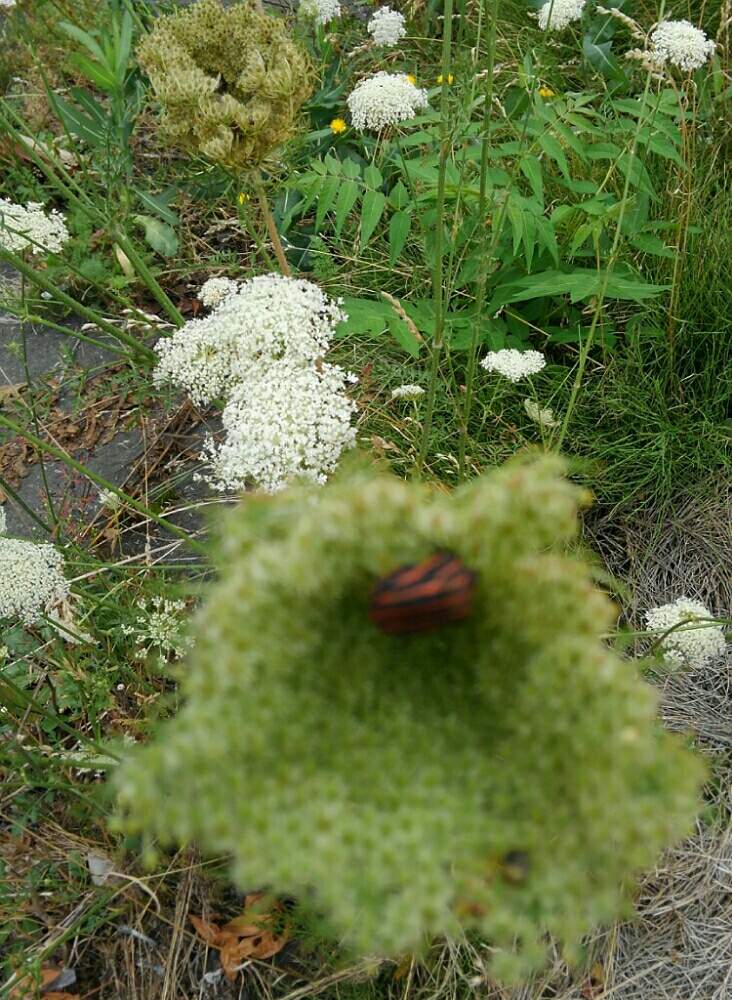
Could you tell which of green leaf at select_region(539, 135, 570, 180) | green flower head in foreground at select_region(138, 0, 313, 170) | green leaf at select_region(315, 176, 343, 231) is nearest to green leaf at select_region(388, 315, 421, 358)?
green leaf at select_region(315, 176, 343, 231)

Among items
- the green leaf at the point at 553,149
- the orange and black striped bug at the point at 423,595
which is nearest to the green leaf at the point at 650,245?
the green leaf at the point at 553,149

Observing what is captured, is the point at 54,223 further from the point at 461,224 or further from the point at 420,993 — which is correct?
the point at 420,993

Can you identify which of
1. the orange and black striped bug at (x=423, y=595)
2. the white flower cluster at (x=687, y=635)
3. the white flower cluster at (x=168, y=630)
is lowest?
the white flower cluster at (x=168, y=630)

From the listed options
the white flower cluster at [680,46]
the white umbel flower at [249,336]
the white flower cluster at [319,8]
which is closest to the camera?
the white umbel flower at [249,336]

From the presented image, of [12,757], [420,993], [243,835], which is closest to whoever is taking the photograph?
[243,835]

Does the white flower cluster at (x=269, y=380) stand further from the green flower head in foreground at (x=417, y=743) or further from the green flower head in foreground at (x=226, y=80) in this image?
the green flower head in foreground at (x=417, y=743)

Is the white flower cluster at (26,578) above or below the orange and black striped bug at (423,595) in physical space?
below

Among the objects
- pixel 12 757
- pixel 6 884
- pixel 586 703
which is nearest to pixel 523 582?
pixel 586 703

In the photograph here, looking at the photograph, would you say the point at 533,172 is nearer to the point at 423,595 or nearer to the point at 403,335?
the point at 403,335
